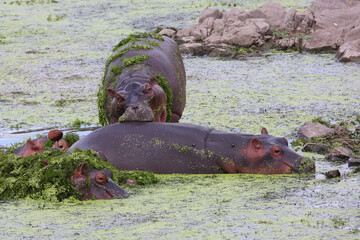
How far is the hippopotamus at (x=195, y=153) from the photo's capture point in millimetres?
6121

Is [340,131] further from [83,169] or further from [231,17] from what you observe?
[231,17]

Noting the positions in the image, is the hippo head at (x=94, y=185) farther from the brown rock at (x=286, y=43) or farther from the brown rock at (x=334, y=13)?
the brown rock at (x=334, y=13)

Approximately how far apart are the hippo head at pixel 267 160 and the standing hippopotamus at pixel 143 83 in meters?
0.92

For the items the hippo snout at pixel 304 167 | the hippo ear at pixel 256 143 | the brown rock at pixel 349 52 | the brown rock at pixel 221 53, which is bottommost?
the brown rock at pixel 221 53

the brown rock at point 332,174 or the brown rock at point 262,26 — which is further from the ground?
the brown rock at point 332,174

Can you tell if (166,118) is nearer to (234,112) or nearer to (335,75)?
(234,112)

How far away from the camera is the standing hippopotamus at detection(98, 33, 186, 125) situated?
6672 millimetres

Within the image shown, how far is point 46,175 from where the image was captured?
5.22m

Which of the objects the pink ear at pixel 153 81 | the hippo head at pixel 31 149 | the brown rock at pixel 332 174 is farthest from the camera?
the pink ear at pixel 153 81

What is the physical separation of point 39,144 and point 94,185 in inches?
51.6

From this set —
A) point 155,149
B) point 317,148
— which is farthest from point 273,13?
point 155,149

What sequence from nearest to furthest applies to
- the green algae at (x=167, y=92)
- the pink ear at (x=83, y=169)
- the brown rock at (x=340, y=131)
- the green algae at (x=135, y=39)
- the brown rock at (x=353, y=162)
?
the pink ear at (x=83, y=169) → the brown rock at (x=353, y=162) → the green algae at (x=167, y=92) → the brown rock at (x=340, y=131) → the green algae at (x=135, y=39)

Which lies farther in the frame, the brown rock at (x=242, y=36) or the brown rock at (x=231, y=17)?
the brown rock at (x=231, y=17)

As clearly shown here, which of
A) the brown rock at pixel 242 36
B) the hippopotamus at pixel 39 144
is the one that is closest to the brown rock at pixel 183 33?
the brown rock at pixel 242 36
